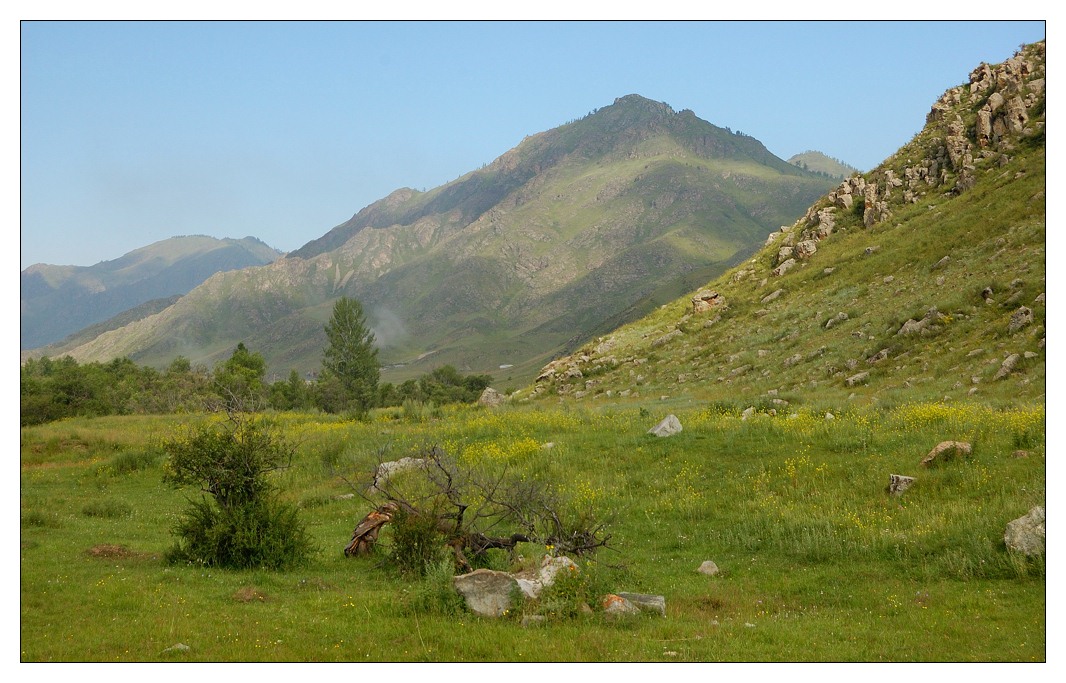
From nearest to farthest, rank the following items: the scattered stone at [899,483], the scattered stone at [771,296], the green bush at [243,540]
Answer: the green bush at [243,540], the scattered stone at [899,483], the scattered stone at [771,296]

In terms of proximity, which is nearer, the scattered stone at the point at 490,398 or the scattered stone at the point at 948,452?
the scattered stone at the point at 948,452

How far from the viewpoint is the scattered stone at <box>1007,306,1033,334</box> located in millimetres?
27250

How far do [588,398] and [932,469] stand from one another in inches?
1068

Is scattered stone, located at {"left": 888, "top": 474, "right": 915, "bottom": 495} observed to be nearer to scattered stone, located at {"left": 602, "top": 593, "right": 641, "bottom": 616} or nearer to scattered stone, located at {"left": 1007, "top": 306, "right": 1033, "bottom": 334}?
scattered stone, located at {"left": 602, "top": 593, "right": 641, "bottom": 616}

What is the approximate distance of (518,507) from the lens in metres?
13.2

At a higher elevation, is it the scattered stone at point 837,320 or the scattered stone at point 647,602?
the scattered stone at point 837,320

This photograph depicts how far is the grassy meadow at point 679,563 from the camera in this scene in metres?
9.41

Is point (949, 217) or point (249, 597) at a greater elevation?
point (949, 217)

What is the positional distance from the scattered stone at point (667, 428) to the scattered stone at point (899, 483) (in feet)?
23.9

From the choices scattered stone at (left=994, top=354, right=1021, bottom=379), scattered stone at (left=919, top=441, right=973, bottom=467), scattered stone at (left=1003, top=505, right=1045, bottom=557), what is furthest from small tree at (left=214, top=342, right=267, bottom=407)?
scattered stone at (left=1003, top=505, right=1045, bottom=557)

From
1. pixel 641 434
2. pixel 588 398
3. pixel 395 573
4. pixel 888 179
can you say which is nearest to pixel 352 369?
pixel 588 398

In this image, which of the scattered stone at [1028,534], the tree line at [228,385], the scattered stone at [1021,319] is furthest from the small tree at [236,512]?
the scattered stone at [1021,319]

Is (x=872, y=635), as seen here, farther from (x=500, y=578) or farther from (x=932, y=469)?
(x=932, y=469)

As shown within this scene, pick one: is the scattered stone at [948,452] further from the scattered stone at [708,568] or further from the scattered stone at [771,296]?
the scattered stone at [771,296]
